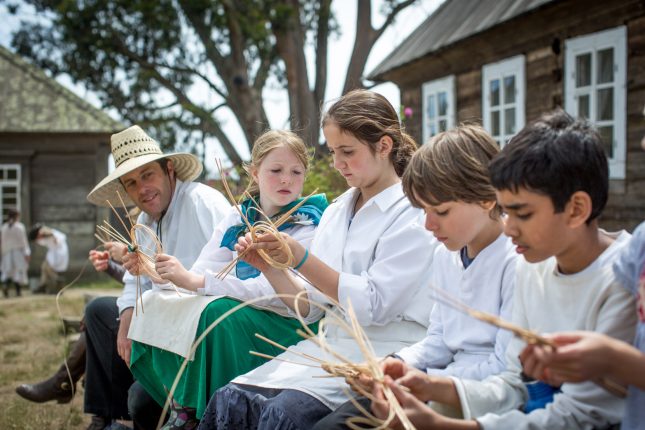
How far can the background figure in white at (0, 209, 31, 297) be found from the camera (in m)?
15.1

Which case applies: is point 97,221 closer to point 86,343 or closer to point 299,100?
point 299,100

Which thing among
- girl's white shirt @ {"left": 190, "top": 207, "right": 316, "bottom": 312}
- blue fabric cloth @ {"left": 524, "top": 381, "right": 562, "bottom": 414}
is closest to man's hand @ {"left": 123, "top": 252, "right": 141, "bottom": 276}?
girl's white shirt @ {"left": 190, "top": 207, "right": 316, "bottom": 312}

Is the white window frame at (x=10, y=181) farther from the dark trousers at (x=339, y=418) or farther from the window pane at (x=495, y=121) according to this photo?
the dark trousers at (x=339, y=418)

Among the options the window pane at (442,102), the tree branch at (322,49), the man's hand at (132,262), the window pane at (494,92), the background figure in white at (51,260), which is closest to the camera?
the man's hand at (132,262)

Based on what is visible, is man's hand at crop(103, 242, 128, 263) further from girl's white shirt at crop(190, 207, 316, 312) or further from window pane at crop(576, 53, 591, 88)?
window pane at crop(576, 53, 591, 88)

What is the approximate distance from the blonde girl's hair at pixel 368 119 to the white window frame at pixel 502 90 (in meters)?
5.88

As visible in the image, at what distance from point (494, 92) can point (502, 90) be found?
23cm

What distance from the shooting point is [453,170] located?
2.20 m

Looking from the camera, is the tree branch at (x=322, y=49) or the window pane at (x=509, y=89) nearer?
the window pane at (x=509, y=89)

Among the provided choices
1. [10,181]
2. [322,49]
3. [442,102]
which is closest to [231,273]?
[442,102]

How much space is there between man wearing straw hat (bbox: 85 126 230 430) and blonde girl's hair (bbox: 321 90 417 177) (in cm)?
131

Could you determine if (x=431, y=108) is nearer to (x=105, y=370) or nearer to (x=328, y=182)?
(x=328, y=182)

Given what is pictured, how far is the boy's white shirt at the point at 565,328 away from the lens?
1761 millimetres

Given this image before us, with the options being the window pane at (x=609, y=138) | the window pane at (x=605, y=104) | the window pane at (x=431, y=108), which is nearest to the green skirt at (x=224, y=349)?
the window pane at (x=609, y=138)
